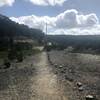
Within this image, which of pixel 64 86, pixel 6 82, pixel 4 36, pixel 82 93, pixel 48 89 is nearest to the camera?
pixel 82 93

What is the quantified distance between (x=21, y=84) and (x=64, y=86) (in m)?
4.18

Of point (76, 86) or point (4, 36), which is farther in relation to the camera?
point (4, 36)

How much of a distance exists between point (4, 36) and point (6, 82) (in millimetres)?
65457

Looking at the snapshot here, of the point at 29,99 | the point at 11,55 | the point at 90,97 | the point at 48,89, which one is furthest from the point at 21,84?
the point at 11,55

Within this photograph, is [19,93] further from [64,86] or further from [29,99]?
[64,86]

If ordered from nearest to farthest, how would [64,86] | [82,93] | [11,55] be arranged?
1. [82,93]
2. [64,86]
3. [11,55]

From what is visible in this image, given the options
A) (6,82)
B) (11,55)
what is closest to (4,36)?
(11,55)

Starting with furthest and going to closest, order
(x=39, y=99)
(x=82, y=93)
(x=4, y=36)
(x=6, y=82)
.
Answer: (x=4, y=36) → (x=6, y=82) → (x=82, y=93) → (x=39, y=99)

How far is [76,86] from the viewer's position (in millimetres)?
23078

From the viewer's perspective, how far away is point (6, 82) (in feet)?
82.7

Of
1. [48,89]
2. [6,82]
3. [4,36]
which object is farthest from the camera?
[4,36]

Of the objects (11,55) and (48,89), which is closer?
(48,89)

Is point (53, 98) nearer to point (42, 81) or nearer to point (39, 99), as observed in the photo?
point (39, 99)

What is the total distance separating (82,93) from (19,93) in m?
4.96
